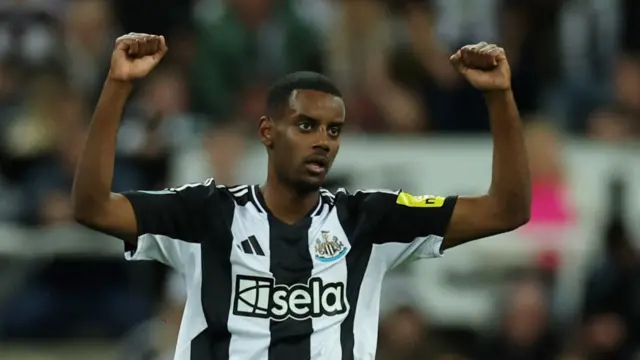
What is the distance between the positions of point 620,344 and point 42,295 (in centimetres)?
380

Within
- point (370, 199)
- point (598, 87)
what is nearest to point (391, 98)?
point (598, 87)

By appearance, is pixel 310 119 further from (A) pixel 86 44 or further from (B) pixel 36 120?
(A) pixel 86 44

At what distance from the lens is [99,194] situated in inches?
215

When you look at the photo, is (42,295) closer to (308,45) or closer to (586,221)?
(308,45)

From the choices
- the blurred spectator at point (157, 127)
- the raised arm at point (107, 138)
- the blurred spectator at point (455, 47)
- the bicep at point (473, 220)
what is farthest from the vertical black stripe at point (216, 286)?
the blurred spectator at point (455, 47)

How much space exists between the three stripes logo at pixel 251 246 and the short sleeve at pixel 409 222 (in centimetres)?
44

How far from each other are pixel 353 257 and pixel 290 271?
27 centimetres

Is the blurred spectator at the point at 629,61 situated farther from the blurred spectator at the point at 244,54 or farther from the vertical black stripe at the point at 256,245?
the vertical black stripe at the point at 256,245

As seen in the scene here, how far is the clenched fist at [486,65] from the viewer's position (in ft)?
18.4

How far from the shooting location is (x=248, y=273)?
574 centimetres

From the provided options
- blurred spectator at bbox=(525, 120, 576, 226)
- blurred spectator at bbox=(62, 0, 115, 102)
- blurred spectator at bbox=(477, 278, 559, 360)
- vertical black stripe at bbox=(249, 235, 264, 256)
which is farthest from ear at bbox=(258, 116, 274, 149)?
blurred spectator at bbox=(62, 0, 115, 102)

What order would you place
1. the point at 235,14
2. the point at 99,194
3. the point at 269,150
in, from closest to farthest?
the point at 99,194
the point at 269,150
the point at 235,14

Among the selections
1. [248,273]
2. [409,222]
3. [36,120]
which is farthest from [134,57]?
[36,120]

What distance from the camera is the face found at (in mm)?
5668
